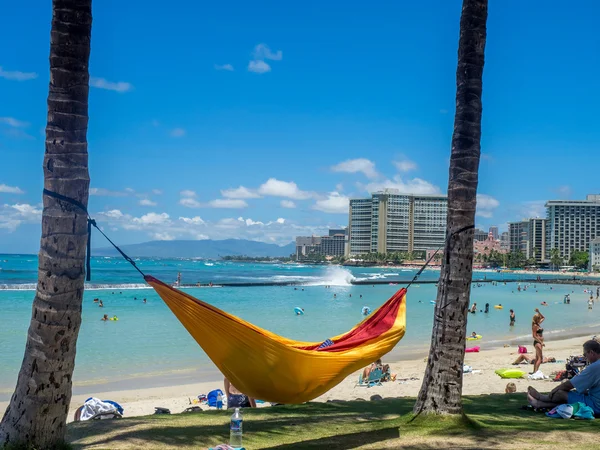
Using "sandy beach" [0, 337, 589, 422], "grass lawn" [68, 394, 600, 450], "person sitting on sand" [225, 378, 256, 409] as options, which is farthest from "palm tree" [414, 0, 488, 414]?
"sandy beach" [0, 337, 589, 422]

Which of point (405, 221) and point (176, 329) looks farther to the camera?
point (405, 221)

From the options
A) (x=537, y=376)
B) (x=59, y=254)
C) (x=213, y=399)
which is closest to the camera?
(x=59, y=254)

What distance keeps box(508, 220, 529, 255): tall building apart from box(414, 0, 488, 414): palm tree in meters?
176

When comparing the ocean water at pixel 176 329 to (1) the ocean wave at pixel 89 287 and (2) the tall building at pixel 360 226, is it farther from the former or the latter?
(2) the tall building at pixel 360 226

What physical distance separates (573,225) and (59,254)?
169667mm

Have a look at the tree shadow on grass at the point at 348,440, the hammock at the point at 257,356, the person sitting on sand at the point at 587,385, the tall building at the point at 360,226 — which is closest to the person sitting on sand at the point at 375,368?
the person sitting on sand at the point at 587,385

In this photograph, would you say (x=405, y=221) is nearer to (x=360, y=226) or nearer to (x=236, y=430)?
(x=360, y=226)

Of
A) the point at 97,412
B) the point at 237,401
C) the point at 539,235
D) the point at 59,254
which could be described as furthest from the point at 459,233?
the point at 539,235

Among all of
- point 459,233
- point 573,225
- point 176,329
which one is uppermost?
point 573,225

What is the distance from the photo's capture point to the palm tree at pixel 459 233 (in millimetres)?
5336

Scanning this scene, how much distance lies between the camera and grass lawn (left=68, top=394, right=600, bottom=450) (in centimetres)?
468

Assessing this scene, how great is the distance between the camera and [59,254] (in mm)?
3945

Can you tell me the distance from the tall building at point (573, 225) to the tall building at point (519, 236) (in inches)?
575

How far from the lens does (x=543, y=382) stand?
36.6ft
